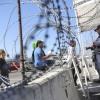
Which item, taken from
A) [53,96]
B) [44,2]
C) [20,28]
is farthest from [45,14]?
[53,96]

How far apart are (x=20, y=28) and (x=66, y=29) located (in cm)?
204

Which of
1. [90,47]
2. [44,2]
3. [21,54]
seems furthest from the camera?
A: [90,47]

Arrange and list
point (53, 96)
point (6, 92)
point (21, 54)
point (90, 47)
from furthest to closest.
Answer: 1. point (90, 47)
2. point (21, 54)
3. point (53, 96)
4. point (6, 92)

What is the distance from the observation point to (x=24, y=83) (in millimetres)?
4375

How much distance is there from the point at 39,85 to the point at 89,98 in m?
3.55

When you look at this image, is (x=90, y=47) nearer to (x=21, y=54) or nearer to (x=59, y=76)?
(x=59, y=76)

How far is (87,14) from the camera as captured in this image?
11.3m

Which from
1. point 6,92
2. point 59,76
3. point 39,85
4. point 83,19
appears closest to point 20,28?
point 59,76

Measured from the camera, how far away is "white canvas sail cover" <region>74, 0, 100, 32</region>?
1116 centimetres

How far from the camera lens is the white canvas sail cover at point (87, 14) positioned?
36.6 ft

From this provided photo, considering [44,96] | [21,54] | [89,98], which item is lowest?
[89,98]

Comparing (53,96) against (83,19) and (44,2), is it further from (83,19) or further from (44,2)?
(83,19)

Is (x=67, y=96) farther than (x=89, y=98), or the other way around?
(x=89, y=98)

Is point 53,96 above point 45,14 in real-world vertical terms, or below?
below
